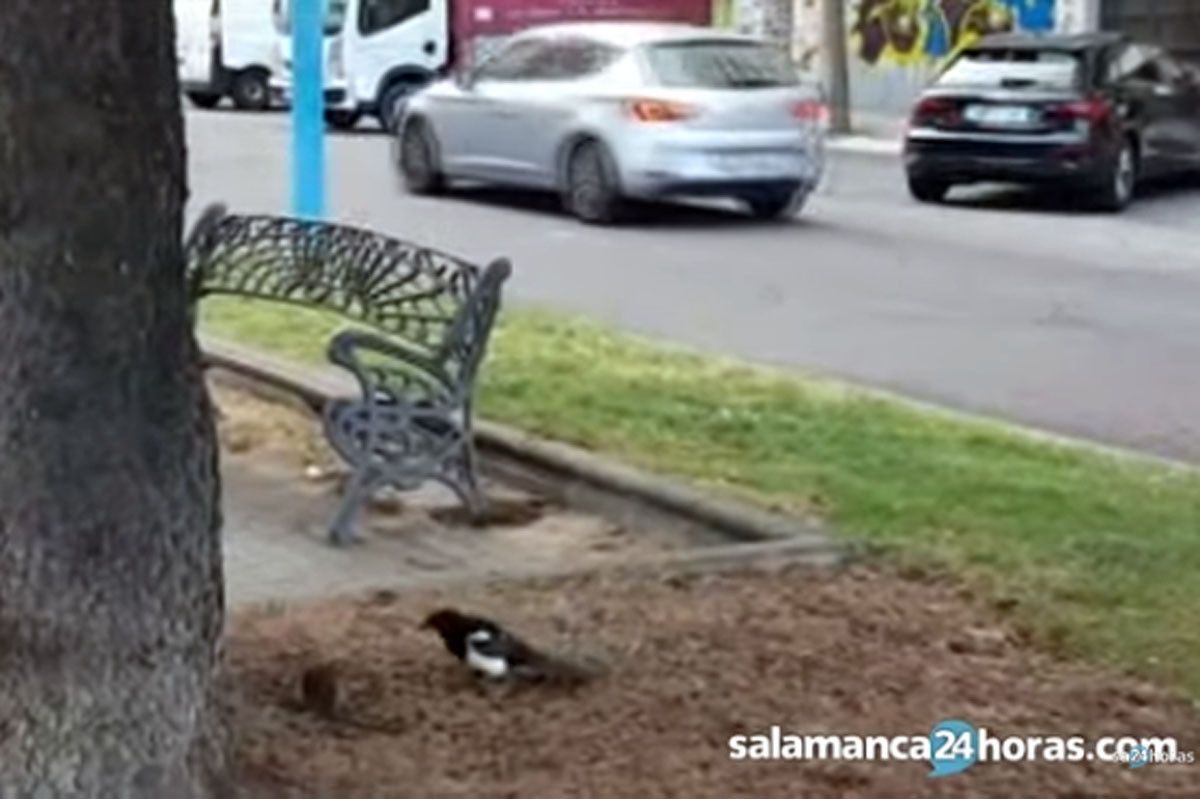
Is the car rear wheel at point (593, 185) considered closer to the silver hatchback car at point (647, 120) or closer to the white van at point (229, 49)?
the silver hatchback car at point (647, 120)

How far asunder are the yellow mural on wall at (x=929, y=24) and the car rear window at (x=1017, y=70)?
9.62 m

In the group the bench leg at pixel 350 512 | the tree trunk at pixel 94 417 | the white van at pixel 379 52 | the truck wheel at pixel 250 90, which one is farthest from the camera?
the truck wheel at pixel 250 90

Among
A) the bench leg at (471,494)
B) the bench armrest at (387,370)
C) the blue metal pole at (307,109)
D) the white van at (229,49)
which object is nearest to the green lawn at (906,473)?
the bench leg at (471,494)

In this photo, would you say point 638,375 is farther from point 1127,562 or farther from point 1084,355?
point 1127,562

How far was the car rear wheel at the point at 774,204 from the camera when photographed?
67.5 feet

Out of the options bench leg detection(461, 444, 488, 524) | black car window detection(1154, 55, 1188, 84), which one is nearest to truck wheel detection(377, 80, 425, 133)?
black car window detection(1154, 55, 1188, 84)

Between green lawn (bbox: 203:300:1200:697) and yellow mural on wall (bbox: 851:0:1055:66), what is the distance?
68.8ft

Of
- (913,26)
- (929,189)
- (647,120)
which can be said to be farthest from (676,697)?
(913,26)

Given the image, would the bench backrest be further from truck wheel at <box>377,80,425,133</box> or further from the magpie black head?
truck wheel at <box>377,80,425,133</box>

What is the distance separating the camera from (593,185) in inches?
790

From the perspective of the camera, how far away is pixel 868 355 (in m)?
13.0

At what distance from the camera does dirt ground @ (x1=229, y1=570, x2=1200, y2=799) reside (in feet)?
16.7

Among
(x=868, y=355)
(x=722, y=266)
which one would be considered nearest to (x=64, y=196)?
(x=868, y=355)

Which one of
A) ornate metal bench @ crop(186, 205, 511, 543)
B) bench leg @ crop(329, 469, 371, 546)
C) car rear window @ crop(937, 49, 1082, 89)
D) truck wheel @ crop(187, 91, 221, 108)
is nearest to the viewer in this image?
bench leg @ crop(329, 469, 371, 546)
